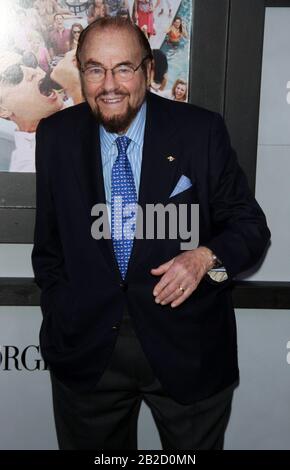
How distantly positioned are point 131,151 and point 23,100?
0.50 m

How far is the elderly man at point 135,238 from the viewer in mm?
1416

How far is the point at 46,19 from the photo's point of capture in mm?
1749

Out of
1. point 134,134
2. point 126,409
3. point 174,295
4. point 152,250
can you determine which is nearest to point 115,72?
point 134,134

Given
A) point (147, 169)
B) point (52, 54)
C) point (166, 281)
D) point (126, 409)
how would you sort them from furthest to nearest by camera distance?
point (52, 54)
point (126, 409)
point (147, 169)
point (166, 281)

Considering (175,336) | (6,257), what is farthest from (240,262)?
(6,257)

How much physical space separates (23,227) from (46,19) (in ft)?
2.13

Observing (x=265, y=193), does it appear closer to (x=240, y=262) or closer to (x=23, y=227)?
(x=240, y=262)

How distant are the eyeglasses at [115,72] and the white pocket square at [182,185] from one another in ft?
0.91

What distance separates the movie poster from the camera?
1740 millimetres

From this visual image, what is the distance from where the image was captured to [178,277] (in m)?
1.30

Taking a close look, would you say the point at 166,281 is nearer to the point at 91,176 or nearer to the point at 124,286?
the point at 124,286

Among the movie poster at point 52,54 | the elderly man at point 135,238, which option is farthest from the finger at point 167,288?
the movie poster at point 52,54

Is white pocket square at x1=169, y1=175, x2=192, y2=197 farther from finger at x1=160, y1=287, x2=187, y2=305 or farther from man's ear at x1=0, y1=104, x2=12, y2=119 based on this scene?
man's ear at x1=0, y1=104, x2=12, y2=119

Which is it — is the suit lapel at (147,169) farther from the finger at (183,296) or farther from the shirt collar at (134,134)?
the finger at (183,296)
